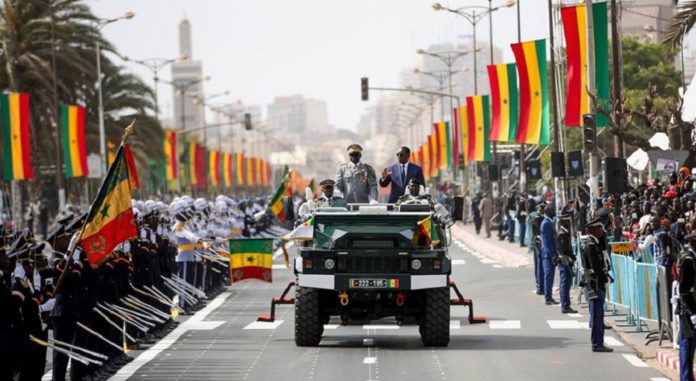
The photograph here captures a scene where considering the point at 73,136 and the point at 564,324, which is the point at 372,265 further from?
the point at 73,136

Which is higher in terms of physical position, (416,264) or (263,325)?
(416,264)

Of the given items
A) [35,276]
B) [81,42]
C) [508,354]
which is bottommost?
[508,354]

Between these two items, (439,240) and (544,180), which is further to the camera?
(544,180)

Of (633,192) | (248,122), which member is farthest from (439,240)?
(248,122)

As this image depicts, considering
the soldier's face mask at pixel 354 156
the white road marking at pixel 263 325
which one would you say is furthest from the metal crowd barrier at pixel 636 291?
the white road marking at pixel 263 325

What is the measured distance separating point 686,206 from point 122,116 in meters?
45.4

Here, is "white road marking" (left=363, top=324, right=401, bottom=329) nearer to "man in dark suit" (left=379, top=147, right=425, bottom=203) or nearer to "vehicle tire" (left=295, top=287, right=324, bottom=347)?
"man in dark suit" (left=379, top=147, right=425, bottom=203)

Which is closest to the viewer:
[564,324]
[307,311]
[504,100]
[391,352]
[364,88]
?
[391,352]

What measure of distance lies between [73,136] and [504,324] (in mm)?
33198

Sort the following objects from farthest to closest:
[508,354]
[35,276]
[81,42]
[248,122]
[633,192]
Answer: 1. [248,122]
2. [81,42]
3. [633,192]
4. [508,354]
5. [35,276]

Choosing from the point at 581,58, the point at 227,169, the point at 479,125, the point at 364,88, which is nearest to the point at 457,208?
the point at 581,58

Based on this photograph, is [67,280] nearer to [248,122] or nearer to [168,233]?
[168,233]

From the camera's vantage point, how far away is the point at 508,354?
70.3ft

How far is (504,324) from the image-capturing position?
26375mm
